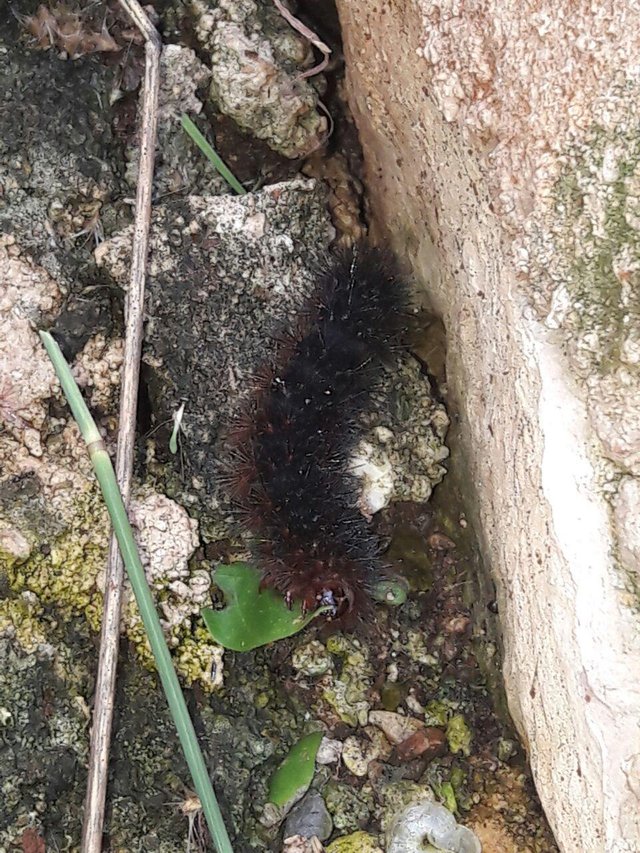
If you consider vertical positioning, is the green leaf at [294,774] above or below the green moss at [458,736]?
below

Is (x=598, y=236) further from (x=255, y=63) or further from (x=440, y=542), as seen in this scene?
(x=255, y=63)

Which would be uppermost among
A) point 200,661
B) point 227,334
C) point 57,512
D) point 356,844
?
point 227,334

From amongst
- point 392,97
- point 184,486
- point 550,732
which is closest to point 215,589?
point 184,486

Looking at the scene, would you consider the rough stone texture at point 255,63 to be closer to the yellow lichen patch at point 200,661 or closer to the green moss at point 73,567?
the green moss at point 73,567

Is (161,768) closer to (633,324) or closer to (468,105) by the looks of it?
(633,324)

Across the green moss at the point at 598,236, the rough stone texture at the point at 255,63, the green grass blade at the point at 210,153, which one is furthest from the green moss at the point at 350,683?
the rough stone texture at the point at 255,63

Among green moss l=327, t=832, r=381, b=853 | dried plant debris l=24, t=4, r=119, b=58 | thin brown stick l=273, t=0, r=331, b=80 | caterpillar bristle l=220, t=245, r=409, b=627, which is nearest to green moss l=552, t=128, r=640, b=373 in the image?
caterpillar bristle l=220, t=245, r=409, b=627

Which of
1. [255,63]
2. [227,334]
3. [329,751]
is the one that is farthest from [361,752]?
[255,63]
